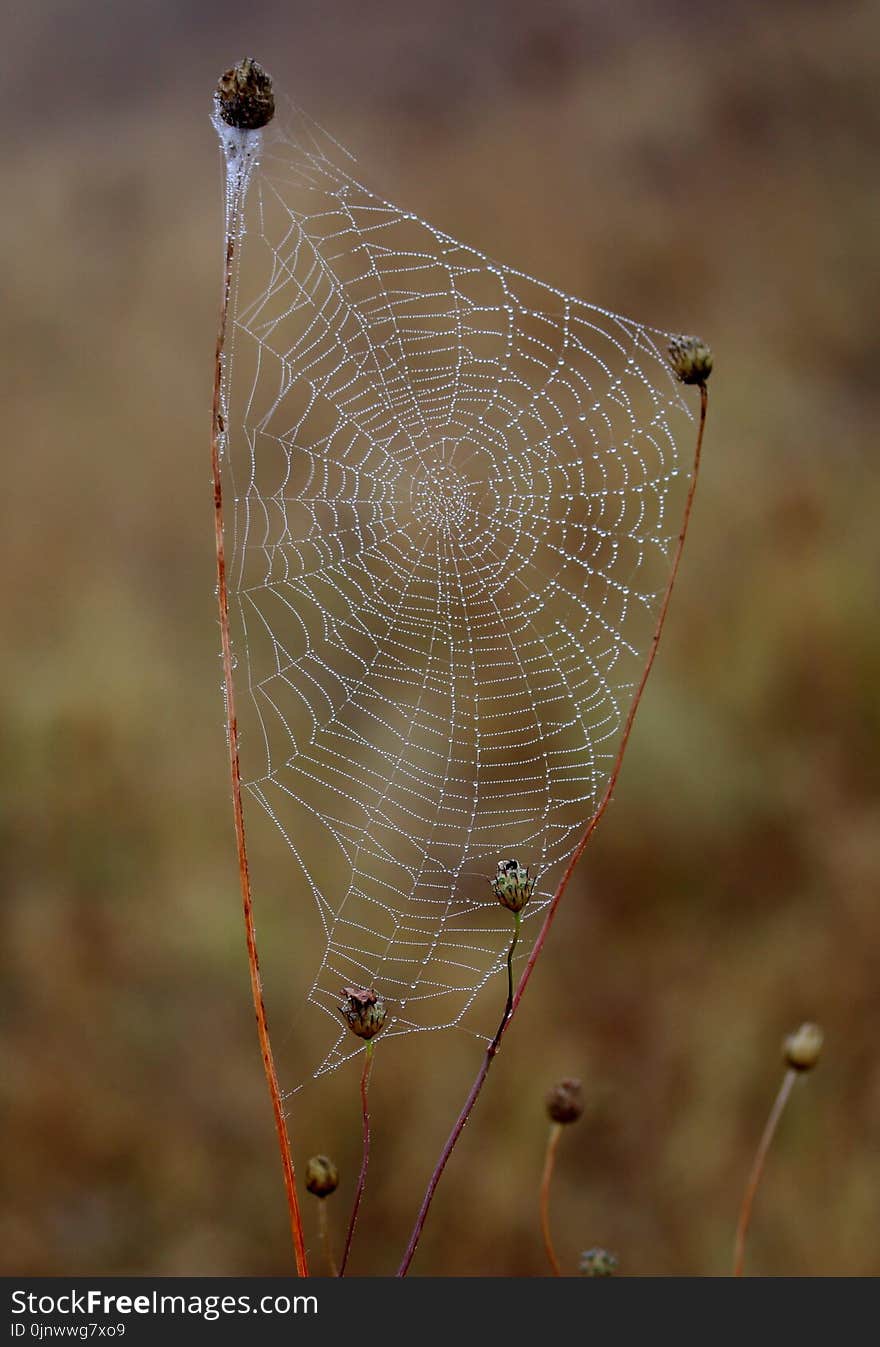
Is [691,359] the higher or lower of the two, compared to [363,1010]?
higher

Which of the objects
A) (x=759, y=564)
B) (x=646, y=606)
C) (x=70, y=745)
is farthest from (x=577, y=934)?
(x=70, y=745)

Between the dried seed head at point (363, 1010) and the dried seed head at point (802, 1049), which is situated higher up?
the dried seed head at point (363, 1010)

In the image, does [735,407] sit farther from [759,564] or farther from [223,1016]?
[223,1016]

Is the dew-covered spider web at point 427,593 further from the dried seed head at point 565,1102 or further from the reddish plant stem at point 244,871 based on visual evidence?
the reddish plant stem at point 244,871

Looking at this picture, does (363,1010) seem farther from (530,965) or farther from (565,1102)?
(565,1102)

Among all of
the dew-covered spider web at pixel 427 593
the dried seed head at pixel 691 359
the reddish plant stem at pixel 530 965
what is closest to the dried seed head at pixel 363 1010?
the reddish plant stem at pixel 530 965

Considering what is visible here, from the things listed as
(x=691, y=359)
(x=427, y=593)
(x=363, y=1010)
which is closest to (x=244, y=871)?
(x=363, y=1010)

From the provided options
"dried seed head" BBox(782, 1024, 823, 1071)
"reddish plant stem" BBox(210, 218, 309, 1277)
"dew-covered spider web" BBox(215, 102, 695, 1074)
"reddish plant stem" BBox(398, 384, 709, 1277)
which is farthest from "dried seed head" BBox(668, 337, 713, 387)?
"dew-covered spider web" BBox(215, 102, 695, 1074)

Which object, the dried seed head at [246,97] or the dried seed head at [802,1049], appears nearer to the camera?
the dried seed head at [246,97]
